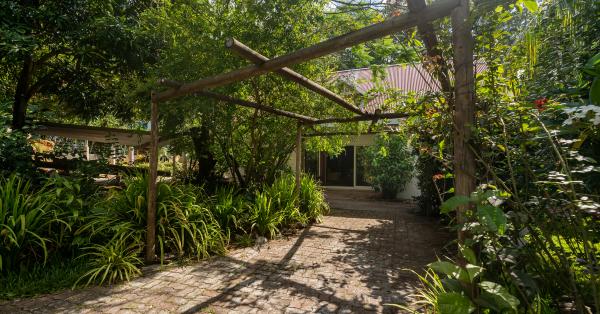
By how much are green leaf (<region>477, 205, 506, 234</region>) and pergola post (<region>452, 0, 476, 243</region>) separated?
47 cm

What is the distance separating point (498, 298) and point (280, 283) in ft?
7.88

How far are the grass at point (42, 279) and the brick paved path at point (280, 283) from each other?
0.16 metres

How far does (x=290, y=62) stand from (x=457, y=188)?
185cm

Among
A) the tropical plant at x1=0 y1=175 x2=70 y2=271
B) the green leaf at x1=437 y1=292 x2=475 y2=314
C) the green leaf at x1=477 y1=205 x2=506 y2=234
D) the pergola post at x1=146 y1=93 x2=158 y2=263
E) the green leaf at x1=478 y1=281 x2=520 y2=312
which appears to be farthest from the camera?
the pergola post at x1=146 y1=93 x2=158 y2=263

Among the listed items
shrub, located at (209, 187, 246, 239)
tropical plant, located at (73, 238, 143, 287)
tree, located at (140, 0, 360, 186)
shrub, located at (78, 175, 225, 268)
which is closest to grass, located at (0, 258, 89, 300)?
tropical plant, located at (73, 238, 143, 287)

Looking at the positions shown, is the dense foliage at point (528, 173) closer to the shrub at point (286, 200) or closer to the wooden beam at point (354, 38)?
the wooden beam at point (354, 38)

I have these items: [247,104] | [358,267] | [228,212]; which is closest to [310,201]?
[228,212]

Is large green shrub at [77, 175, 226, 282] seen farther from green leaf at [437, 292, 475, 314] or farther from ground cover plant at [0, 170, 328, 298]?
green leaf at [437, 292, 475, 314]

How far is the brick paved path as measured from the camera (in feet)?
10.1

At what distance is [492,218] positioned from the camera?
1.64 metres

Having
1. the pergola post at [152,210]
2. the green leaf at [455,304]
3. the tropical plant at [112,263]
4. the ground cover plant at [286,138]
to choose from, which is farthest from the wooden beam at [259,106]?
the green leaf at [455,304]

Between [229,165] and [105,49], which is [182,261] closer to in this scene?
[229,165]

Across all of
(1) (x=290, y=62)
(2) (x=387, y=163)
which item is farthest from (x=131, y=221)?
(2) (x=387, y=163)

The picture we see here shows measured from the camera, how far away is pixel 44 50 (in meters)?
7.32
